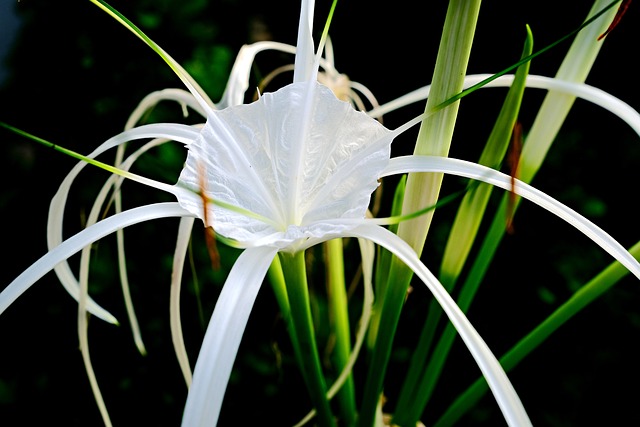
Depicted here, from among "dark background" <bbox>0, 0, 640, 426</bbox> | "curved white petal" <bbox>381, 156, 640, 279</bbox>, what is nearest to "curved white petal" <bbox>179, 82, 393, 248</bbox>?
"curved white petal" <bbox>381, 156, 640, 279</bbox>

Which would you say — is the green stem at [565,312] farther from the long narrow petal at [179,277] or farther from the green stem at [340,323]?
the long narrow petal at [179,277]

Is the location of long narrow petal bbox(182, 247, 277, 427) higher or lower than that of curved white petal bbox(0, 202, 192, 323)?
lower

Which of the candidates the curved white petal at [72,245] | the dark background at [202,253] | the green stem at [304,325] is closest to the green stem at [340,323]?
the green stem at [304,325]

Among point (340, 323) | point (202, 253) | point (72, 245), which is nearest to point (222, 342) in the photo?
point (72, 245)

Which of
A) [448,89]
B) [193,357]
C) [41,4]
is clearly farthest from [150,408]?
[448,89]

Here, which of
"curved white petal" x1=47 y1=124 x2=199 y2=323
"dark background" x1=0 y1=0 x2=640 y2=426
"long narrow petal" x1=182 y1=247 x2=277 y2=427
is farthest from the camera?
"dark background" x1=0 y1=0 x2=640 y2=426

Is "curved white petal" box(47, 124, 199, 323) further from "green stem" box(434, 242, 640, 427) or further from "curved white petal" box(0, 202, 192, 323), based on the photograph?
"green stem" box(434, 242, 640, 427)

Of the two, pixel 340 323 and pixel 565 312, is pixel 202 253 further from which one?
pixel 565 312
